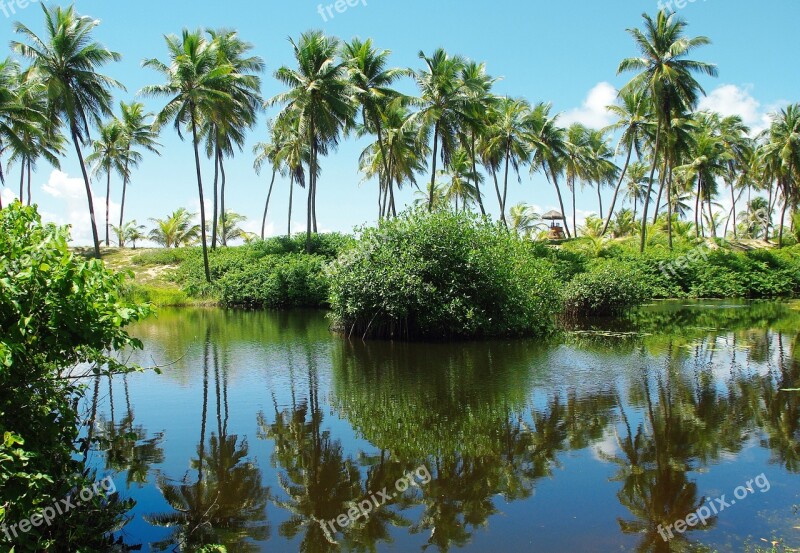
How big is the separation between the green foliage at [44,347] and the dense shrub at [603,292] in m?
22.6

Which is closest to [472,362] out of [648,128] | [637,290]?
[637,290]

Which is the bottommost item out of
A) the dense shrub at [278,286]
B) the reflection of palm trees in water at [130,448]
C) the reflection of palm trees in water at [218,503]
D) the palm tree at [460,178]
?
the reflection of palm trees in water at [218,503]

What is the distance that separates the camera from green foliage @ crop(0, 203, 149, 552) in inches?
181

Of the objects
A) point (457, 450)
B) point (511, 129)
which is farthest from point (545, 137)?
point (457, 450)

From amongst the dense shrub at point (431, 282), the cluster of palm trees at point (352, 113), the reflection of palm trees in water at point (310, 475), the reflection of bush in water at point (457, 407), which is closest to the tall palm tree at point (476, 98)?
the cluster of palm trees at point (352, 113)

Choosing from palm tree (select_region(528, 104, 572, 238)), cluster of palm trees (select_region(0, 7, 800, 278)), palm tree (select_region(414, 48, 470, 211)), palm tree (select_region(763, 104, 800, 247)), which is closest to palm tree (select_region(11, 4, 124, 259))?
cluster of palm trees (select_region(0, 7, 800, 278))

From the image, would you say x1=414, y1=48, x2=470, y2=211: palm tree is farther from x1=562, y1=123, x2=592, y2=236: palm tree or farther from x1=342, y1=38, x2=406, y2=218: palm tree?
x1=562, y1=123, x2=592, y2=236: palm tree

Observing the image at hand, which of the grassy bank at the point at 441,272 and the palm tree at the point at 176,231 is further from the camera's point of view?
the palm tree at the point at 176,231

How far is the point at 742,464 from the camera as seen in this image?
7535mm

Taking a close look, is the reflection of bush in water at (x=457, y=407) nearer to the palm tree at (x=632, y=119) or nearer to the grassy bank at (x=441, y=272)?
the grassy bank at (x=441, y=272)

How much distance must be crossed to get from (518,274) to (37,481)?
16677 millimetres

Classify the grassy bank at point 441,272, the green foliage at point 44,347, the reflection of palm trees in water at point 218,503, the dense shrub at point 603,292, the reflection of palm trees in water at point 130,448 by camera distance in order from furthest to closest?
the dense shrub at point 603,292 < the grassy bank at point 441,272 < the reflection of palm trees in water at point 130,448 < the reflection of palm trees in water at point 218,503 < the green foliage at point 44,347

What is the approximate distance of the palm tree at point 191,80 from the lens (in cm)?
3139

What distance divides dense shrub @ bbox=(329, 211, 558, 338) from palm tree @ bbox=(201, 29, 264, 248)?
17.7m
